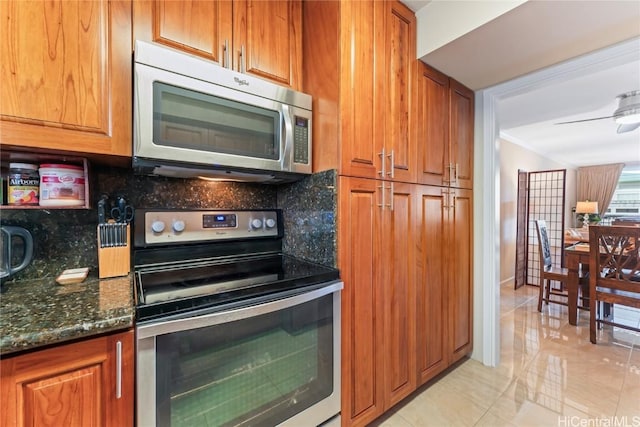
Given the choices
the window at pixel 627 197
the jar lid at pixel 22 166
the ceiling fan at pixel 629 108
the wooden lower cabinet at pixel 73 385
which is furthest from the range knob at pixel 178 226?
the window at pixel 627 197

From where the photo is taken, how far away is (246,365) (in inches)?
38.8

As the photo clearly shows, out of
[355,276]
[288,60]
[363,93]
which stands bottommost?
[355,276]

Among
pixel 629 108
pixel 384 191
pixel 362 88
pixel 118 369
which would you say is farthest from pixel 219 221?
pixel 629 108

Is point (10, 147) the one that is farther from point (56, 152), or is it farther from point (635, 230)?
point (635, 230)

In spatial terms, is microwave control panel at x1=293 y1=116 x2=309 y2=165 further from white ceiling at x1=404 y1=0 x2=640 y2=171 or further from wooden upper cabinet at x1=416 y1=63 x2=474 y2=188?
white ceiling at x1=404 y1=0 x2=640 y2=171

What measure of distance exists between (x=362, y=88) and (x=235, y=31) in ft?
2.10

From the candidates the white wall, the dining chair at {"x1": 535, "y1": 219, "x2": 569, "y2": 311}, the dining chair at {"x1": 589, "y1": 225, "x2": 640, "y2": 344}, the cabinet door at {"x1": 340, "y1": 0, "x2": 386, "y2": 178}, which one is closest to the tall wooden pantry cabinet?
the cabinet door at {"x1": 340, "y1": 0, "x2": 386, "y2": 178}

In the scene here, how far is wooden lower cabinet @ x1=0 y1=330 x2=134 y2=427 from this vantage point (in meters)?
0.63

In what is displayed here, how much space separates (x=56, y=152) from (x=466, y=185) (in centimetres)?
227

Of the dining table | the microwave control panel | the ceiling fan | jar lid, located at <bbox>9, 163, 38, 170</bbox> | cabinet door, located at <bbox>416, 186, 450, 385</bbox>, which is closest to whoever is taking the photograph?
jar lid, located at <bbox>9, 163, 38, 170</bbox>

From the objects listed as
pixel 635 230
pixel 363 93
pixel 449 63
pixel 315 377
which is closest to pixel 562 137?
pixel 635 230

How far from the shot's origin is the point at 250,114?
120 centimetres

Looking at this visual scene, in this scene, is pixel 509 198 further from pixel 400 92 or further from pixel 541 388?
pixel 400 92

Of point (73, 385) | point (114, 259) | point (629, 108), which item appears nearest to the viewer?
point (73, 385)
